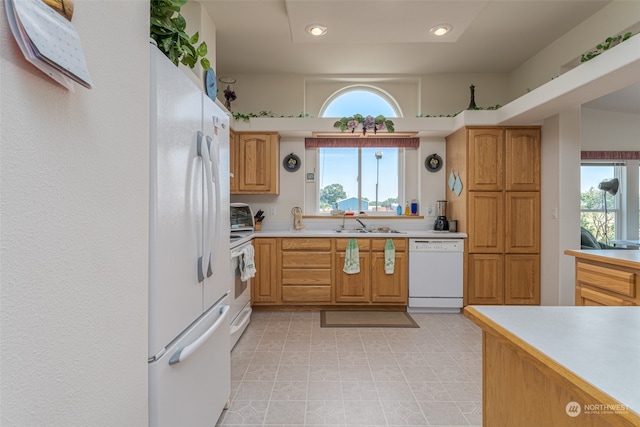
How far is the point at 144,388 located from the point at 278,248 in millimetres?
2693

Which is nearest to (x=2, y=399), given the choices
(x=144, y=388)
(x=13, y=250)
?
(x=13, y=250)

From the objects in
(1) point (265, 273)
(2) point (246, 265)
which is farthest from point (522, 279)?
(2) point (246, 265)

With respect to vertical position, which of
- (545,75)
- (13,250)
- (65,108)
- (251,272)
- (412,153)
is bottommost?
(251,272)

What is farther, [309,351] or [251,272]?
[251,272]

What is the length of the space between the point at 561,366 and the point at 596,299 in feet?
6.09

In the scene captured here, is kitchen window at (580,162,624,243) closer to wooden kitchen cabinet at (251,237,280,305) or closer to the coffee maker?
the coffee maker

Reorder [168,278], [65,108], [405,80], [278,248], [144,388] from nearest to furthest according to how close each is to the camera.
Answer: [65,108]
[144,388]
[168,278]
[278,248]
[405,80]

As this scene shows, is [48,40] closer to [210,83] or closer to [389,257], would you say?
[210,83]

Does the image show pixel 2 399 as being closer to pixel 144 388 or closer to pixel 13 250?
pixel 13 250

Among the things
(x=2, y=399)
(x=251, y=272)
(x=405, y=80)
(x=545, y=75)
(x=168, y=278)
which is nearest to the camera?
(x=2, y=399)

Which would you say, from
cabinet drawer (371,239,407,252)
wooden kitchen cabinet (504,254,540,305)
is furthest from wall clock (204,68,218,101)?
wooden kitchen cabinet (504,254,540,305)

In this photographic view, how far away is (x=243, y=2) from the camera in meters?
2.68

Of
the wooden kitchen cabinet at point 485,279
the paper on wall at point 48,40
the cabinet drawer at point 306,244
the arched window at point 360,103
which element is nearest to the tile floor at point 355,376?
the wooden kitchen cabinet at point 485,279

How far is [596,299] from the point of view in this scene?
2002mm
